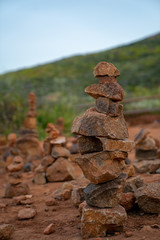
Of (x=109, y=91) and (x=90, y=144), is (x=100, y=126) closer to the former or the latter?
(x=90, y=144)

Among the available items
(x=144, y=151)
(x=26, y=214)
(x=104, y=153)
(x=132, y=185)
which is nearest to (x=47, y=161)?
(x=144, y=151)

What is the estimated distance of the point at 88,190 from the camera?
10.8 ft

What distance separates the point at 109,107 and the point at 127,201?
1.23 metres

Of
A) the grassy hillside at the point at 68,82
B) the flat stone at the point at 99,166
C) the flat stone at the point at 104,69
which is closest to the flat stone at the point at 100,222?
the flat stone at the point at 99,166

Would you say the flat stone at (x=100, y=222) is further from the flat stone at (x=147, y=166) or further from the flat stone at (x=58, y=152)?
the flat stone at (x=58, y=152)

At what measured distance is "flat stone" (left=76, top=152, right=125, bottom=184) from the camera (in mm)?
3152

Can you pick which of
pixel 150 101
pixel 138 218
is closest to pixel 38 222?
pixel 138 218

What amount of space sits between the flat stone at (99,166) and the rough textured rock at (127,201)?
1.92 ft

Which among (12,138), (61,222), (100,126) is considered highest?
(100,126)

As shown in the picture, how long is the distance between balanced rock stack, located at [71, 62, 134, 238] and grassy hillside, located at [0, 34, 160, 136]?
67 centimetres

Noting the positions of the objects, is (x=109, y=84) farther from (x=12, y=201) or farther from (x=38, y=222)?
(x=12, y=201)

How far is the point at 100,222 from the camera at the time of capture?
3096 mm

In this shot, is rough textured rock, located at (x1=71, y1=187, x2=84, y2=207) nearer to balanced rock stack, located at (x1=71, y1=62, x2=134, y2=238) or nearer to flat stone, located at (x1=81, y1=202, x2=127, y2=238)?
balanced rock stack, located at (x1=71, y1=62, x2=134, y2=238)

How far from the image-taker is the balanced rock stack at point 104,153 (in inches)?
A: 122
